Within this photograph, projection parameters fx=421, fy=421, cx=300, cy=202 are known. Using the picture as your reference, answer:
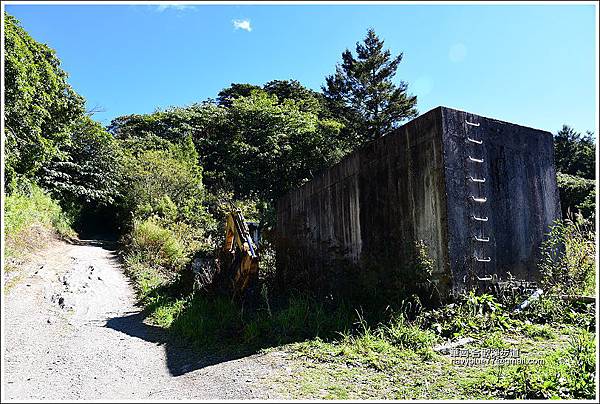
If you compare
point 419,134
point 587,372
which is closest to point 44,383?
point 587,372

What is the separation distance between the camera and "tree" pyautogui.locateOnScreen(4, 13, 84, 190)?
11289 millimetres

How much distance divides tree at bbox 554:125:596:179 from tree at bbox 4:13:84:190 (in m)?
25.5

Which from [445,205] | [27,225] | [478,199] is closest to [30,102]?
[27,225]

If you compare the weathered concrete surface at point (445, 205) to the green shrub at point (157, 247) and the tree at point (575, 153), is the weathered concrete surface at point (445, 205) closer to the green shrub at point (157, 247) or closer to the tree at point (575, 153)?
the green shrub at point (157, 247)

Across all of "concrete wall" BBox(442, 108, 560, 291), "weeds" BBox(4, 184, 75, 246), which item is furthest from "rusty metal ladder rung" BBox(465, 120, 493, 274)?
"weeds" BBox(4, 184, 75, 246)

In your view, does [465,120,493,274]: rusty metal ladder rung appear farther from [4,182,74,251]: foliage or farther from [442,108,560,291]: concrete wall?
[4,182,74,251]: foliage

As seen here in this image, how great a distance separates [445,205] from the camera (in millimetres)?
5660

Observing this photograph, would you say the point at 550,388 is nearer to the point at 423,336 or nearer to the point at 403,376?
the point at 403,376

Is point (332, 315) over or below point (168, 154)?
below

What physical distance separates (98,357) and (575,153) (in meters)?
28.3

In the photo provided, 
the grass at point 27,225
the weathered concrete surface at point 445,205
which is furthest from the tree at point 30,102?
the weathered concrete surface at point 445,205

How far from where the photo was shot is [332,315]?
5.72m

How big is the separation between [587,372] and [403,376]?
4.63 ft

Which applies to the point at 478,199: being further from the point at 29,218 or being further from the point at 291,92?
the point at 291,92
